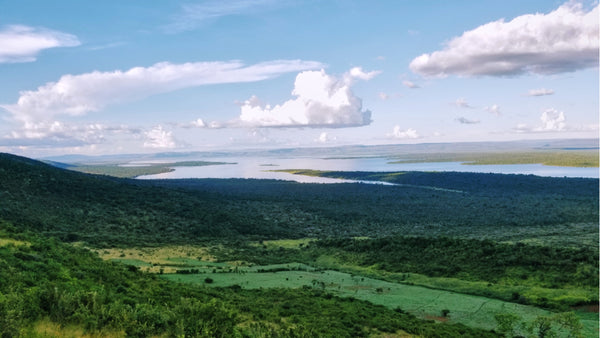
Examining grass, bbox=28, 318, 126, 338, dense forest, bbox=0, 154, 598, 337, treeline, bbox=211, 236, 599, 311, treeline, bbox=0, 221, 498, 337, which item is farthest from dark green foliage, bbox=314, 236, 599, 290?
grass, bbox=28, 318, 126, 338

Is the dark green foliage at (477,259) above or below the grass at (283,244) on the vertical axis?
above

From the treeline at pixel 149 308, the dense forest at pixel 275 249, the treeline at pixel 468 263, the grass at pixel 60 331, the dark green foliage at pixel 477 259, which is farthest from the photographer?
the dark green foliage at pixel 477 259

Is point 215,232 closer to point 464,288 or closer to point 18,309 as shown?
point 464,288

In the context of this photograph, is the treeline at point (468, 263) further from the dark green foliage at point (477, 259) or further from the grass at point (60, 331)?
the grass at point (60, 331)

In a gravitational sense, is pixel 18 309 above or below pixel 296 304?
above

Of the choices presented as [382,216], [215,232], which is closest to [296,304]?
[215,232]

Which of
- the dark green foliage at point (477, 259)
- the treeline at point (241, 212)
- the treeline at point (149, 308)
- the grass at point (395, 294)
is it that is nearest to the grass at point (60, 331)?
the treeline at point (149, 308)

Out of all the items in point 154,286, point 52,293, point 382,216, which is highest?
point 52,293

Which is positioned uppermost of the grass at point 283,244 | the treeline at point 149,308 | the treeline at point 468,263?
the treeline at point 149,308
